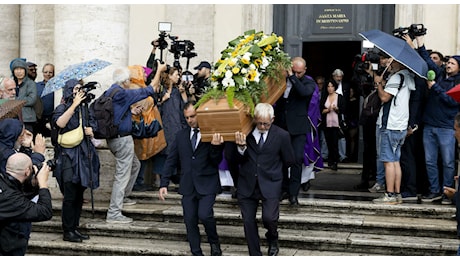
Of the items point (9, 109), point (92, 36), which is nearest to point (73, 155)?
point (9, 109)

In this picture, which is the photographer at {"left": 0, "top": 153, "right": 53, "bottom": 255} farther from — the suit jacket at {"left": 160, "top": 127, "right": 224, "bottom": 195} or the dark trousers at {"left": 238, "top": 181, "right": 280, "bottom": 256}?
the dark trousers at {"left": 238, "top": 181, "right": 280, "bottom": 256}

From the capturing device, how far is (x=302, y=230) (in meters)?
8.38

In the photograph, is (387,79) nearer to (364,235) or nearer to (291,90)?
(291,90)

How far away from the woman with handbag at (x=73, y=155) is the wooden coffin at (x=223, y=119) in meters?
1.58

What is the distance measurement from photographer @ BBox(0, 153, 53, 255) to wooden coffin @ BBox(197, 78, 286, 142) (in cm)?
169

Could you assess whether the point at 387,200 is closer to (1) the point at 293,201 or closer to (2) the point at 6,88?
(1) the point at 293,201

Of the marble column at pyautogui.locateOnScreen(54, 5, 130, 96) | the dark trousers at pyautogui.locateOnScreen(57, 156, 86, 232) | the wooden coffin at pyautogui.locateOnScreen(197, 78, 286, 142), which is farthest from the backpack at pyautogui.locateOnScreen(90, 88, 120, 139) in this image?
the wooden coffin at pyautogui.locateOnScreen(197, 78, 286, 142)

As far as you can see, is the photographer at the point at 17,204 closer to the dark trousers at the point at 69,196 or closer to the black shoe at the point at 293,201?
the dark trousers at the point at 69,196

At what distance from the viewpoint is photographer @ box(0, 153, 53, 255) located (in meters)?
5.84

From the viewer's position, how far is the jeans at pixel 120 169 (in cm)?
883

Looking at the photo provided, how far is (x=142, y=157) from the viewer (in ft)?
32.6

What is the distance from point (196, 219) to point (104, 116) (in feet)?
5.74
